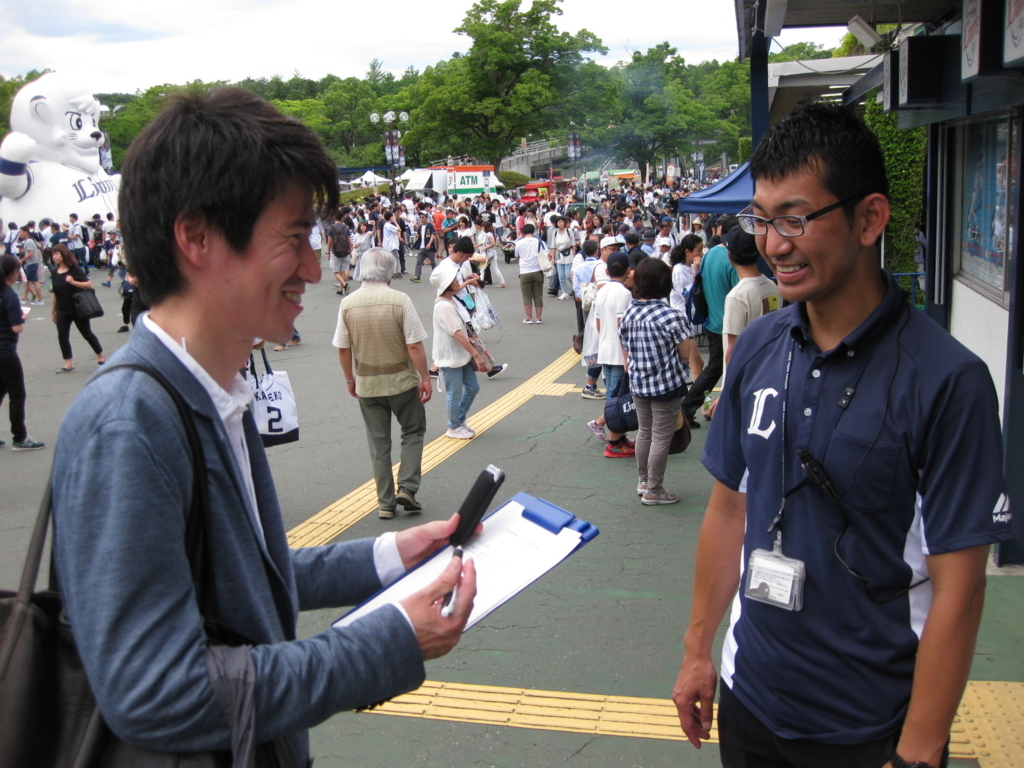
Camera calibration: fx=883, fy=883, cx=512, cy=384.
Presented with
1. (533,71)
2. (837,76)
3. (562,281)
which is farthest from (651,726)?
(533,71)

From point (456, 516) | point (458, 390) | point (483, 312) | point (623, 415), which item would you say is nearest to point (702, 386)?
point (623, 415)

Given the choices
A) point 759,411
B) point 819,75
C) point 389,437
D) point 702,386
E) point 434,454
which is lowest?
point 434,454

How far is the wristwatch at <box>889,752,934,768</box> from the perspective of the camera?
1737 mm

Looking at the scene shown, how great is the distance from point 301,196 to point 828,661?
4.66ft

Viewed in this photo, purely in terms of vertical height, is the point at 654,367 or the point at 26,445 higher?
the point at 654,367

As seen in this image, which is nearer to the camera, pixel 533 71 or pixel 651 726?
pixel 651 726

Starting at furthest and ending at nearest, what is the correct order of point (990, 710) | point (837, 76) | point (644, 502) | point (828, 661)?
1. point (837, 76)
2. point (644, 502)
3. point (990, 710)
4. point (828, 661)

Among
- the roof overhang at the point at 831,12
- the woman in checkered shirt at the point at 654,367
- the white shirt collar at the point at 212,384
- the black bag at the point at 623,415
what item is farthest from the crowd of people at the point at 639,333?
the white shirt collar at the point at 212,384

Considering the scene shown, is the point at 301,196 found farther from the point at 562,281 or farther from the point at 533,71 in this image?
the point at 533,71

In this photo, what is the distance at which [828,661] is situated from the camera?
1.87m

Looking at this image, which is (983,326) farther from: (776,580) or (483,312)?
(483,312)

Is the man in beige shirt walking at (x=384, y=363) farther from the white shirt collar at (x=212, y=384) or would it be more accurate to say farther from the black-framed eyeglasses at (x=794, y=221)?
the white shirt collar at (x=212, y=384)

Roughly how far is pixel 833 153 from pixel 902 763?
4.20ft

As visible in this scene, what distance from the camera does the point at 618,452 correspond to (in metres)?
7.61
